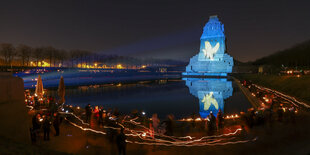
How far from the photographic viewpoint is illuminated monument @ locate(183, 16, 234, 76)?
8639cm

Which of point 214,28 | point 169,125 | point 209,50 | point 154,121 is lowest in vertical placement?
point 169,125

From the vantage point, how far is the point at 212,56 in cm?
9288

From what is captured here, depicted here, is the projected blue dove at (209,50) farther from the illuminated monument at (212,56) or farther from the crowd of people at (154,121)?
the crowd of people at (154,121)

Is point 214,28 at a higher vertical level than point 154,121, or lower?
higher

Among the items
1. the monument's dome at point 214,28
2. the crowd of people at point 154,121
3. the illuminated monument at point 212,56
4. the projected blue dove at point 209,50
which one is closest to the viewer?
the crowd of people at point 154,121

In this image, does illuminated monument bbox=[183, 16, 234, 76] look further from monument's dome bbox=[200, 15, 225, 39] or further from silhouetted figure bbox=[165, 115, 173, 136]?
silhouetted figure bbox=[165, 115, 173, 136]

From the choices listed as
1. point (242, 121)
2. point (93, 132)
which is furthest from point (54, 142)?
point (242, 121)

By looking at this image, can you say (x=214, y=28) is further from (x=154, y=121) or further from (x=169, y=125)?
(x=154, y=121)

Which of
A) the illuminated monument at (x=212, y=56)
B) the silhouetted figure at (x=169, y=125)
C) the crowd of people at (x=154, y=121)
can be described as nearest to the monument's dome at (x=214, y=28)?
the illuminated monument at (x=212, y=56)

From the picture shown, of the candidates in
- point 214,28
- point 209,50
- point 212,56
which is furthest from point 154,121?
point 214,28

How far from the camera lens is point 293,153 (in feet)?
26.2

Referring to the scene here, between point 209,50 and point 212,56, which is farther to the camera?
point 209,50

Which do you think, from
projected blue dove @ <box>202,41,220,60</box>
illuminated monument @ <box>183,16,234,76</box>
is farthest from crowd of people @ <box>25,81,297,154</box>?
projected blue dove @ <box>202,41,220,60</box>

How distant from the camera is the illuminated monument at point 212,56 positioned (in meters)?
86.4
